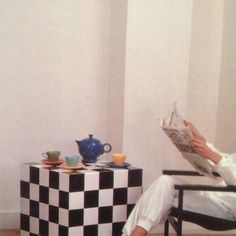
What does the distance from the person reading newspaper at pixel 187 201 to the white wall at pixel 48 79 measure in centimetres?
90

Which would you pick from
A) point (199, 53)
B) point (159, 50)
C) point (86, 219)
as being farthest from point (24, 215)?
point (199, 53)

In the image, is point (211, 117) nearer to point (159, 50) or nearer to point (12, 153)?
point (159, 50)

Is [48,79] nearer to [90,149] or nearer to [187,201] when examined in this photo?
[90,149]

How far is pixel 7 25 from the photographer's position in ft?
8.15

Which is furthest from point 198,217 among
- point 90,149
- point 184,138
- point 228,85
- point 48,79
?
point 48,79

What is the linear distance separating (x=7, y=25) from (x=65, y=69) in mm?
479

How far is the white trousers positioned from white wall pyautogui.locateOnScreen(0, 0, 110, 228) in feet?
2.92

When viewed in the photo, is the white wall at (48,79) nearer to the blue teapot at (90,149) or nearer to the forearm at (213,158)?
the blue teapot at (90,149)

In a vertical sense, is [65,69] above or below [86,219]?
above

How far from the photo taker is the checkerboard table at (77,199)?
1.85m

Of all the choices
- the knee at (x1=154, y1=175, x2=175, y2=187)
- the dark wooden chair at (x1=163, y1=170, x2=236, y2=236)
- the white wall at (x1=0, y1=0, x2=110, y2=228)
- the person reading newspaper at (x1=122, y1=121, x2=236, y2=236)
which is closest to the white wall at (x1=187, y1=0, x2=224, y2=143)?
the white wall at (x1=0, y1=0, x2=110, y2=228)

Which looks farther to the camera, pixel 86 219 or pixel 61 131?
pixel 61 131

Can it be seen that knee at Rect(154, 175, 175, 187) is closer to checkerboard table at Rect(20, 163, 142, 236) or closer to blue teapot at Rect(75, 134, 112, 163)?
checkerboard table at Rect(20, 163, 142, 236)

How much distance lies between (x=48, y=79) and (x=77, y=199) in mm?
1024
